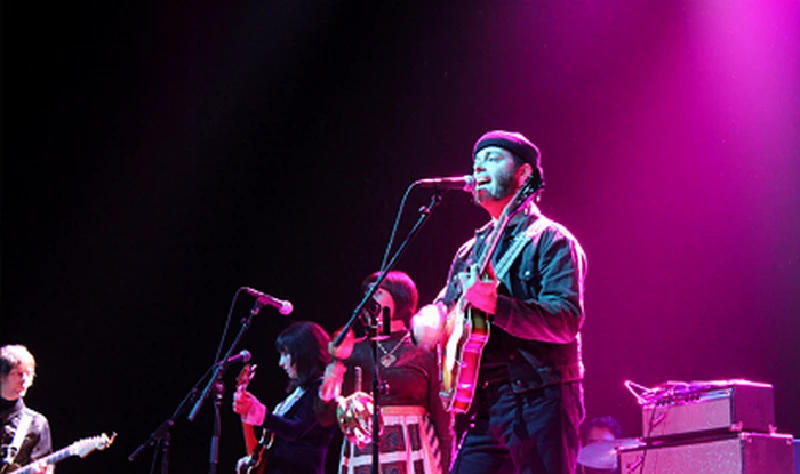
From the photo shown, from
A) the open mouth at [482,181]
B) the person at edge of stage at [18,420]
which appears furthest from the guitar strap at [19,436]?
the open mouth at [482,181]

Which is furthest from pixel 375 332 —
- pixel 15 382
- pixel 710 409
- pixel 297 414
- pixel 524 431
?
pixel 15 382

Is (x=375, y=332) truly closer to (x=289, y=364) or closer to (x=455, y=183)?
(x=455, y=183)

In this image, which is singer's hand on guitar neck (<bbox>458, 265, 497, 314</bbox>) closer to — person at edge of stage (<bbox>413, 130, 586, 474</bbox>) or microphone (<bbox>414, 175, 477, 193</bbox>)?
person at edge of stage (<bbox>413, 130, 586, 474</bbox>)

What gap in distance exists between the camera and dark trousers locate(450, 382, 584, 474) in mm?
3186

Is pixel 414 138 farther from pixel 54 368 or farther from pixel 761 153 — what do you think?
pixel 54 368

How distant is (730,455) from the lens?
13.9 feet

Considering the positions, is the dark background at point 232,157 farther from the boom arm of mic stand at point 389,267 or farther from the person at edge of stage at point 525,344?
the person at edge of stage at point 525,344

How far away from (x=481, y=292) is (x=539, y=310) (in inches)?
10.6

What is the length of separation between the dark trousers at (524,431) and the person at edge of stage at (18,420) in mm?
5144

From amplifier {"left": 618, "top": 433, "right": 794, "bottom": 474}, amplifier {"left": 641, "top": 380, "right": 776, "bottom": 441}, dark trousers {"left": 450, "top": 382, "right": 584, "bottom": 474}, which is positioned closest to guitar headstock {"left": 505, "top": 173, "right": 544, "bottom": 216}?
dark trousers {"left": 450, "top": 382, "right": 584, "bottom": 474}

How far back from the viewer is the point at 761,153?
6.88 meters

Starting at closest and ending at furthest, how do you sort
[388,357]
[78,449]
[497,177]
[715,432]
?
1. [497,177]
2. [715,432]
3. [388,357]
4. [78,449]

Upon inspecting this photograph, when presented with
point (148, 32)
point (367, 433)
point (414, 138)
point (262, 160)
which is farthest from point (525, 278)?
point (148, 32)

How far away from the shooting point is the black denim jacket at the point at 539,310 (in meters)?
3.19
